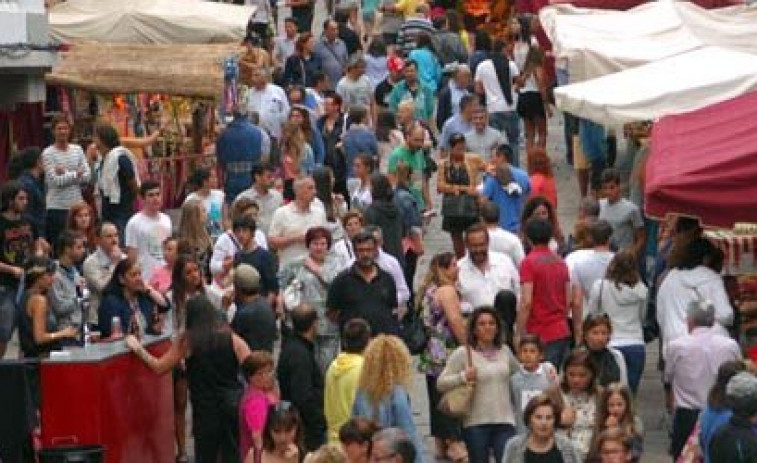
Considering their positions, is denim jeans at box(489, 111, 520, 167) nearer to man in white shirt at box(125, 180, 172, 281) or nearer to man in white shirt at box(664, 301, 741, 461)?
man in white shirt at box(125, 180, 172, 281)

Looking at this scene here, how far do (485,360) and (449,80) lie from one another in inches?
587

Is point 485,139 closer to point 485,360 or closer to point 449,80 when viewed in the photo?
point 449,80

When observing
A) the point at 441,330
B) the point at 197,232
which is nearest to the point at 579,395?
the point at 441,330

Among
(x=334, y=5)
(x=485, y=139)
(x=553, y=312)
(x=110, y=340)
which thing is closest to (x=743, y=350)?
(x=553, y=312)

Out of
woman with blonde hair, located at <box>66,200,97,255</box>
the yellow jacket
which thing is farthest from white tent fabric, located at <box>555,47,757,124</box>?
the yellow jacket

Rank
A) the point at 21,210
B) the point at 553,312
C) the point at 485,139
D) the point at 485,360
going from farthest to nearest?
the point at 485,139, the point at 21,210, the point at 553,312, the point at 485,360

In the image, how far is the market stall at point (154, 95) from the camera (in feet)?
92.8

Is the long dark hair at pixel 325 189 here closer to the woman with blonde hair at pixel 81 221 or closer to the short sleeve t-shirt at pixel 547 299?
the woman with blonde hair at pixel 81 221

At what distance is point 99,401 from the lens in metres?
17.8

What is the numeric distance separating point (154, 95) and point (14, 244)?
8030 mm

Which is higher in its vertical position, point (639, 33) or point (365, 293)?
point (639, 33)

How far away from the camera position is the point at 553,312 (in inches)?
794

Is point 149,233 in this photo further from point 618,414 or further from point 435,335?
point 618,414

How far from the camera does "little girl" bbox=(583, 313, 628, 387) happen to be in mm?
18234
